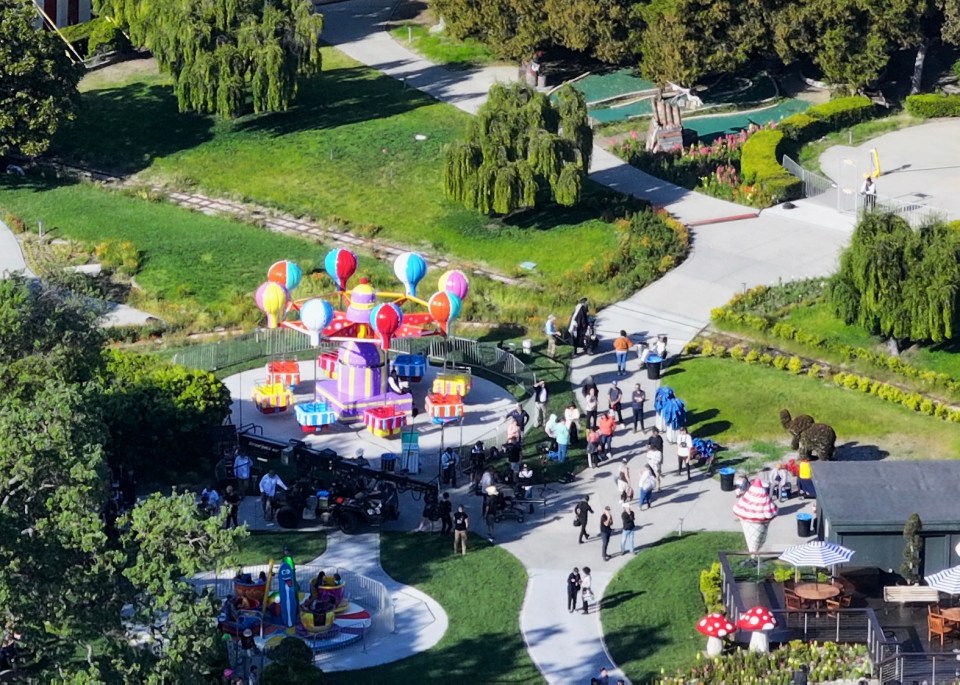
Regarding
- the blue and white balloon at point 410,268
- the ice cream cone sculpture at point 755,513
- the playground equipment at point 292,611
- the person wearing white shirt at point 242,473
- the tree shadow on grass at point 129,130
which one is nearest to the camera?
the playground equipment at point 292,611

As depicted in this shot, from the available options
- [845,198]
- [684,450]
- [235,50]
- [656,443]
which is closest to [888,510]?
[684,450]

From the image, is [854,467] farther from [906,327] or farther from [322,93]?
[322,93]

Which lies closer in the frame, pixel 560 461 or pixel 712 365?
pixel 560 461

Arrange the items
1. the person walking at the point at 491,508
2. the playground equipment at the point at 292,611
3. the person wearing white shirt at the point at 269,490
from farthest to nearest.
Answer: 1. the person wearing white shirt at the point at 269,490
2. the person walking at the point at 491,508
3. the playground equipment at the point at 292,611

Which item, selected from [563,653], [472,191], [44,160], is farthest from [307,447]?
[44,160]

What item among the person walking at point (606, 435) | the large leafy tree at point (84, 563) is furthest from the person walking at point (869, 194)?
the large leafy tree at point (84, 563)

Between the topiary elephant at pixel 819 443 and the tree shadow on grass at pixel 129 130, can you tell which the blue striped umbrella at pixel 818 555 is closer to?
the topiary elephant at pixel 819 443
